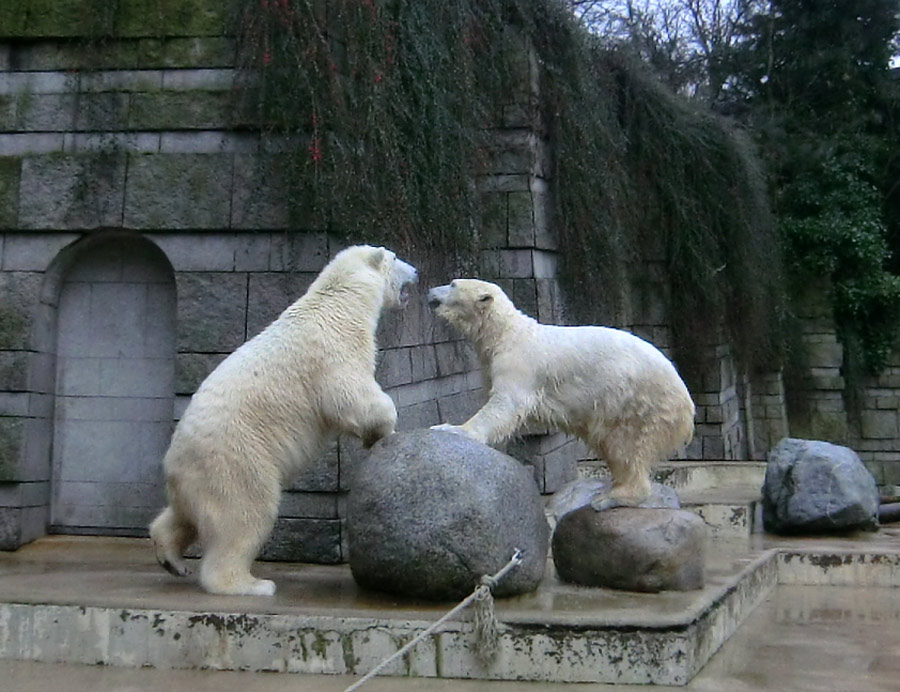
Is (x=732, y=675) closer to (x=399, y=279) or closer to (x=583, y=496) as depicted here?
(x=399, y=279)

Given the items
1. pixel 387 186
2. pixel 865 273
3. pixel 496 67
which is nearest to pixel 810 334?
pixel 865 273

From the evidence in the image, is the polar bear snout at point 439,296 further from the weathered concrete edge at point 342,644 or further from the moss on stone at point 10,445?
the moss on stone at point 10,445

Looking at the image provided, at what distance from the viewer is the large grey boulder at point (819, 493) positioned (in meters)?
7.27

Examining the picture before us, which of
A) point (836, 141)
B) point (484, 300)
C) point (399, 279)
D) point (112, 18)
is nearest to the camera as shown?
point (484, 300)

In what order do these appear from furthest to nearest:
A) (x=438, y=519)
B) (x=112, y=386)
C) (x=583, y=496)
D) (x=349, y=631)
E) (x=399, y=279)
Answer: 1. (x=583, y=496)
2. (x=112, y=386)
3. (x=399, y=279)
4. (x=438, y=519)
5. (x=349, y=631)

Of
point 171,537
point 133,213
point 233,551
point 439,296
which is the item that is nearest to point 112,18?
point 133,213

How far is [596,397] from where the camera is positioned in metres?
4.59

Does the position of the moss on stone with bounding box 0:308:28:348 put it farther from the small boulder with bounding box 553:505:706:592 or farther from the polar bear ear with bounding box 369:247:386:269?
the small boulder with bounding box 553:505:706:592

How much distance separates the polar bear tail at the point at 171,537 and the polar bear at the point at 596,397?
1.24 meters

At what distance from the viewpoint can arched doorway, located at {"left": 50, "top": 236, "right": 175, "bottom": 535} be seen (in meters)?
6.27

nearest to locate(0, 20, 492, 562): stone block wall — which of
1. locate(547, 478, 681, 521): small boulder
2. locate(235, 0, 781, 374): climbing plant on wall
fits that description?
locate(235, 0, 781, 374): climbing plant on wall

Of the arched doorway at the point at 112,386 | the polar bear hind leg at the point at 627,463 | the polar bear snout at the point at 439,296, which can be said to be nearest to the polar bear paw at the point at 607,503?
the polar bear hind leg at the point at 627,463

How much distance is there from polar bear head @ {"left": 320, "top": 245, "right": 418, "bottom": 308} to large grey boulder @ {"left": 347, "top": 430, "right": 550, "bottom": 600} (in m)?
0.77

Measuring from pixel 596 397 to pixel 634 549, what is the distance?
675mm
